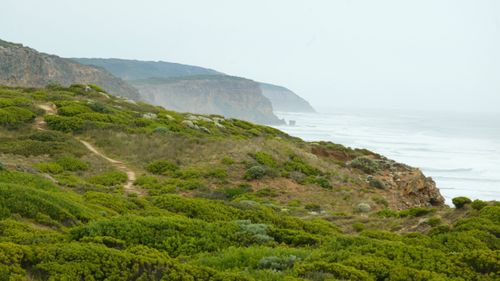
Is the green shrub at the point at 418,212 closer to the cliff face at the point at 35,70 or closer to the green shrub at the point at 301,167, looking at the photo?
the green shrub at the point at 301,167

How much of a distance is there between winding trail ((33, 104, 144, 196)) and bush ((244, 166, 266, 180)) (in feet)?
19.1

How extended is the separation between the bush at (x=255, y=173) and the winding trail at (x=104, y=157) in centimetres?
582

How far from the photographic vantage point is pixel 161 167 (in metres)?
24.8

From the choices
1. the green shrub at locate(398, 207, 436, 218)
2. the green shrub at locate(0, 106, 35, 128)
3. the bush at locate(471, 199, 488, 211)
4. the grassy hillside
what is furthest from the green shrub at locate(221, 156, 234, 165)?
the bush at locate(471, 199, 488, 211)

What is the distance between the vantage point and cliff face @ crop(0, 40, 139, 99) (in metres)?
94.3

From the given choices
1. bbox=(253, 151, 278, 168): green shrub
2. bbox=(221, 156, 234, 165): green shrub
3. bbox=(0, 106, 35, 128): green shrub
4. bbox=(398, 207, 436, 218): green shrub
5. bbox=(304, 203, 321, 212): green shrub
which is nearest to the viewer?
bbox=(398, 207, 436, 218): green shrub

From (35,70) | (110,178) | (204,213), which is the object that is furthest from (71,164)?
(35,70)

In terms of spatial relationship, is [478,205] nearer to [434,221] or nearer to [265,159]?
[434,221]

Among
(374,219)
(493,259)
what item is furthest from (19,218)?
(374,219)

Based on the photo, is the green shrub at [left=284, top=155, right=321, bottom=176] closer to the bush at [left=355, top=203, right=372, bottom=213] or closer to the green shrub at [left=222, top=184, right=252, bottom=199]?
the green shrub at [left=222, top=184, right=252, bottom=199]

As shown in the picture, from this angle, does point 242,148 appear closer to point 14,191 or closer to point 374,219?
point 374,219

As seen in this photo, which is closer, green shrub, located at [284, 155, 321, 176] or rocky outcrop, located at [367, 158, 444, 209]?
rocky outcrop, located at [367, 158, 444, 209]

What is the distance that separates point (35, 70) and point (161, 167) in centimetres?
9278

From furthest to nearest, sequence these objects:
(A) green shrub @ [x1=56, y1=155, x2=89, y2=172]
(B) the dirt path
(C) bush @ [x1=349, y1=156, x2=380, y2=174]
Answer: (C) bush @ [x1=349, y1=156, x2=380, y2=174] → (A) green shrub @ [x1=56, y1=155, x2=89, y2=172] → (B) the dirt path
